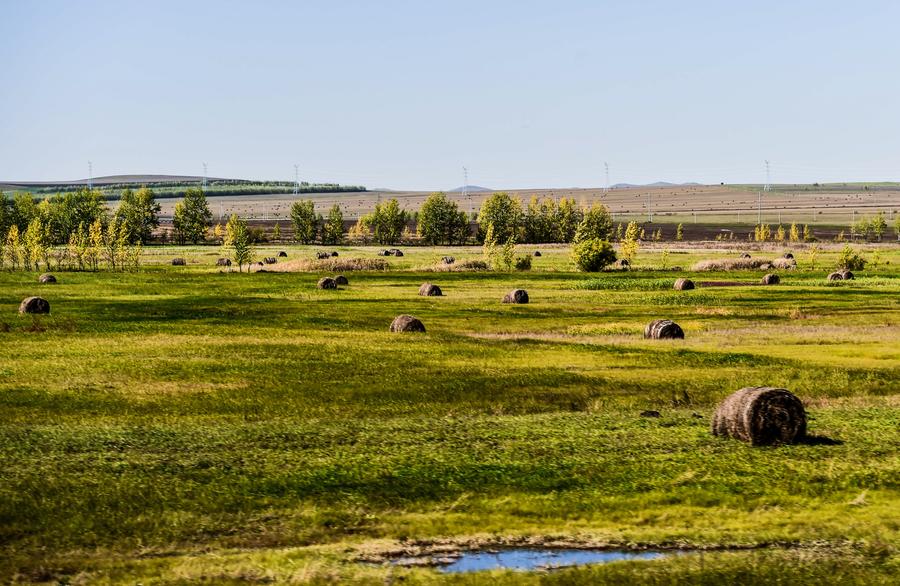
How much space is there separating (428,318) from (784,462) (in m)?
39.2

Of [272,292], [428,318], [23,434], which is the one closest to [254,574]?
[23,434]

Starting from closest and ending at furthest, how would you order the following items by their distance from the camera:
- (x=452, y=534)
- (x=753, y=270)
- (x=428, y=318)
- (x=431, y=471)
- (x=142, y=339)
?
(x=452, y=534) → (x=431, y=471) → (x=142, y=339) → (x=428, y=318) → (x=753, y=270)

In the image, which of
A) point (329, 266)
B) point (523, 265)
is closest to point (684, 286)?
point (523, 265)

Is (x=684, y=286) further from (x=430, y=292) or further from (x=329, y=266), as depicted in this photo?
(x=329, y=266)

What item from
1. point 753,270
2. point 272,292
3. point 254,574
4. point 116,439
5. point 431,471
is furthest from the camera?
point 753,270

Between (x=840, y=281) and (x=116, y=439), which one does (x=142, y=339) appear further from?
(x=840, y=281)

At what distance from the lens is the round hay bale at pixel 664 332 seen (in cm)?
5209

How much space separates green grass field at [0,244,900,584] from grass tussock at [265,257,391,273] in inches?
2332

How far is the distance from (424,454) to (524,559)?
7.32 meters

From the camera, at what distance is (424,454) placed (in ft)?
86.6

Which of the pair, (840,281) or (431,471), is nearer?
(431,471)

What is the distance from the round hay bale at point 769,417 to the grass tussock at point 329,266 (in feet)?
296

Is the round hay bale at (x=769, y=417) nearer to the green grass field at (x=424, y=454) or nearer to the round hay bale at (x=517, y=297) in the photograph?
the green grass field at (x=424, y=454)

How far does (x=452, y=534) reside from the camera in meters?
20.7
